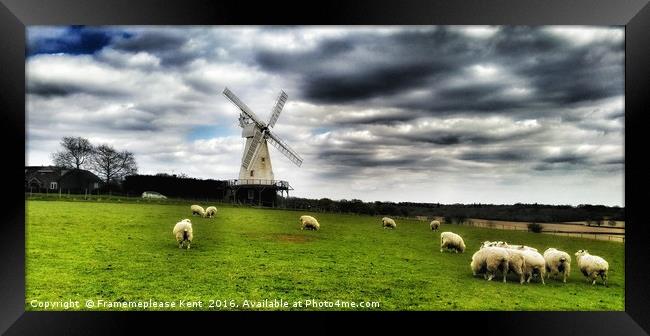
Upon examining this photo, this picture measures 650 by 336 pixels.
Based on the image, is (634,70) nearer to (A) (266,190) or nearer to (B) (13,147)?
(B) (13,147)

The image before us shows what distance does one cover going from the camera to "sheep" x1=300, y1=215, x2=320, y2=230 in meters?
11.7

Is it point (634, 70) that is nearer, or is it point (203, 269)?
point (634, 70)

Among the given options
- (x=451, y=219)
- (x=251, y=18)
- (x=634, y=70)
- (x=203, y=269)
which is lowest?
(x=203, y=269)

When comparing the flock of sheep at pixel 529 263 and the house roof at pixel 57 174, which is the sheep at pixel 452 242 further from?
the house roof at pixel 57 174

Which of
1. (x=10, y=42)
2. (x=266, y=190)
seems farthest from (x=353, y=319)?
(x=266, y=190)

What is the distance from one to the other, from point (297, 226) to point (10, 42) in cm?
817

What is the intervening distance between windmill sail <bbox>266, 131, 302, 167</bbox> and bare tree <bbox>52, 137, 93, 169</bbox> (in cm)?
458

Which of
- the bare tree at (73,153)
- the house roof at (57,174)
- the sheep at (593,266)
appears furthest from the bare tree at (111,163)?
the sheep at (593,266)

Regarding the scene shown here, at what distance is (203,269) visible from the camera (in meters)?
7.25

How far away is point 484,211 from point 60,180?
10722 mm

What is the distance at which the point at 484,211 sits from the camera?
8812 mm

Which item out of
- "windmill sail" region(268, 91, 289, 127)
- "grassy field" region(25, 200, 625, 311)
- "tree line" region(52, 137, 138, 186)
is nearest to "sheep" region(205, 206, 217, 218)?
"grassy field" region(25, 200, 625, 311)

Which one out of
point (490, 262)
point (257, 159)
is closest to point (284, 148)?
point (257, 159)

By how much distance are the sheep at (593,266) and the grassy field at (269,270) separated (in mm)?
180
